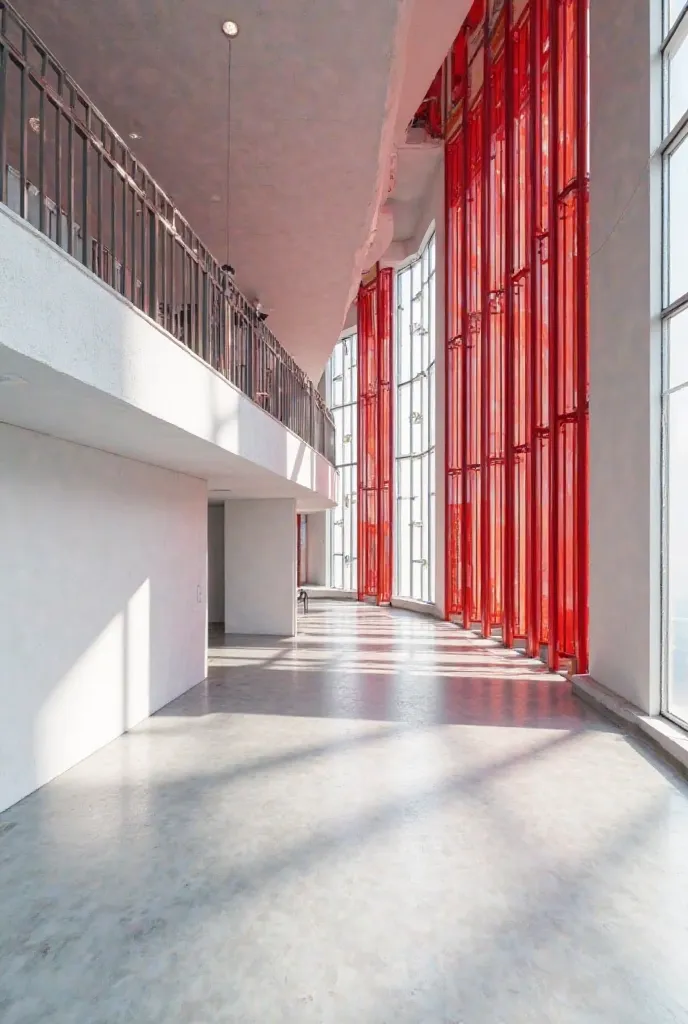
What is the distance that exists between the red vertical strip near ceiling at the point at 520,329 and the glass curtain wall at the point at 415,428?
3202mm

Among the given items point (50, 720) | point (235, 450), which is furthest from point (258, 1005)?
point (235, 450)

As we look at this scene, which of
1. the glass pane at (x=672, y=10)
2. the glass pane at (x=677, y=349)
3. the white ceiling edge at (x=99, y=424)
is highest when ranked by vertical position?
the glass pane at (x=672, y=10)

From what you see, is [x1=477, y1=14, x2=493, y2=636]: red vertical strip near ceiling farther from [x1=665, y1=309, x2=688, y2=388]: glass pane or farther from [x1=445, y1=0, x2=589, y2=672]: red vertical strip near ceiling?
[x1=665, y1=309, x2=688, y2=388]: glass pane

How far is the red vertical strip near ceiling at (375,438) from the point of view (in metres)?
29.0

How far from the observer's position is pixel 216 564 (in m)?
22.3

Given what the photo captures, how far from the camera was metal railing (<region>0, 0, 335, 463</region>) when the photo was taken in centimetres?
A: 486

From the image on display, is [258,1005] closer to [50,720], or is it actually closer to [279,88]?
[50,720]

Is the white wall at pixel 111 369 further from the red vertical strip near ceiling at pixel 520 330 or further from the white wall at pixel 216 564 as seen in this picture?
the white wall at pixel 216 564

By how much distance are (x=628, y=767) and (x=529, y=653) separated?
787 cm

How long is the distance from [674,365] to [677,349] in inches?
7.6

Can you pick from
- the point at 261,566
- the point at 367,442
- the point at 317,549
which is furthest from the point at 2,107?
the point at 317,549

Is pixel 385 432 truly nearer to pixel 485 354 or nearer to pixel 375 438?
pixel 375 438

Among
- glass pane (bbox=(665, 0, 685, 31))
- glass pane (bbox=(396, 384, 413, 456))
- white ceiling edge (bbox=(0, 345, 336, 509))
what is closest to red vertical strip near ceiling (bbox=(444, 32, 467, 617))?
Answer: glass pane (bbox=(396, 384, 413, 456))

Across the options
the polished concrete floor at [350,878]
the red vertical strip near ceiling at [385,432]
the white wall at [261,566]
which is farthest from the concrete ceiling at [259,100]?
the red vertical strip near ceiling at [385,432]
